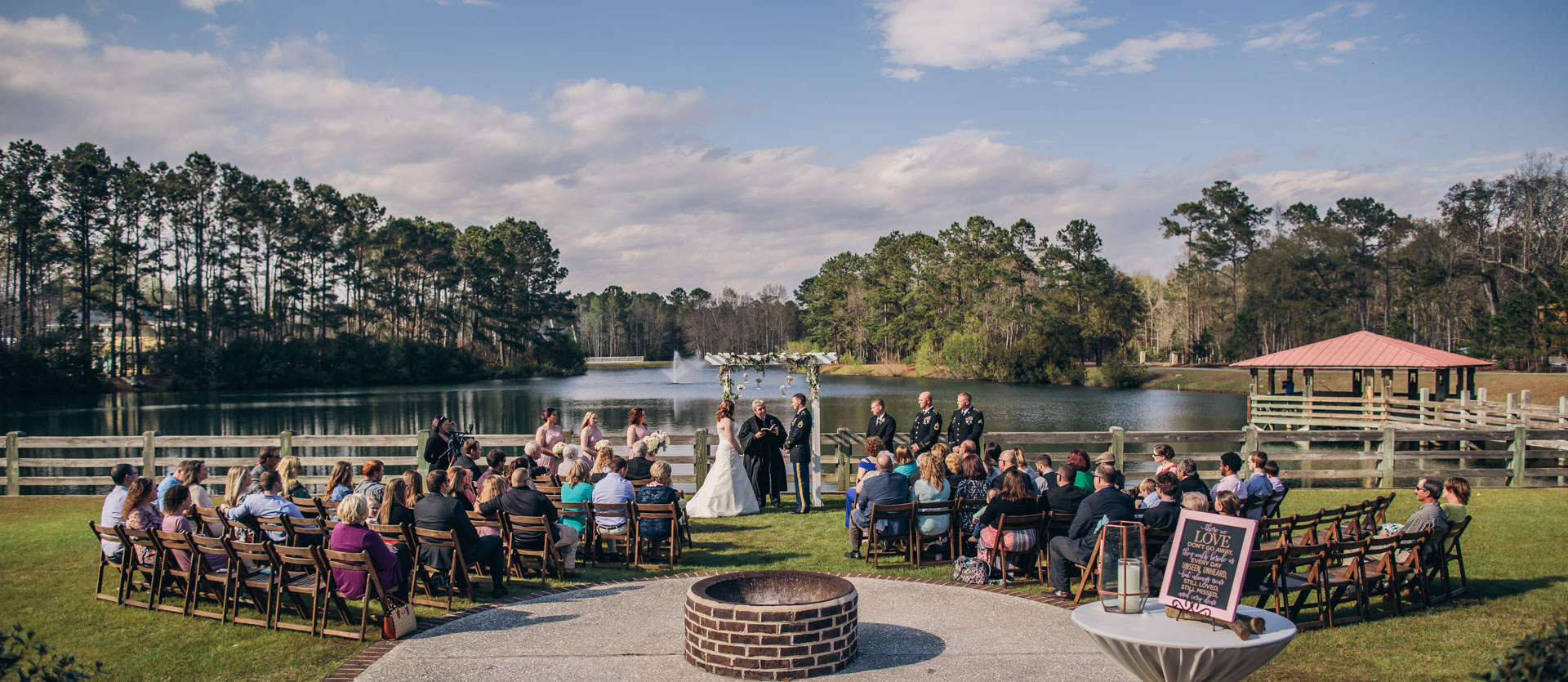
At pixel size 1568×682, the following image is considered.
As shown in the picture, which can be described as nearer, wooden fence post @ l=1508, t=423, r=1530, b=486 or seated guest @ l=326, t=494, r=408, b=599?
seated guest @ l=326, t=494, r=408, b=599

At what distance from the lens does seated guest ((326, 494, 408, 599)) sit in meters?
6.48

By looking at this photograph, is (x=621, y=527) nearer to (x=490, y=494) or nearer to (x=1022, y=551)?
(x=490, y=494)

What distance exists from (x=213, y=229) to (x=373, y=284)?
1314 cm

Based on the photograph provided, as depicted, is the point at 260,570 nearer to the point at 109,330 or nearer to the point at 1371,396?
the point at 1371,396

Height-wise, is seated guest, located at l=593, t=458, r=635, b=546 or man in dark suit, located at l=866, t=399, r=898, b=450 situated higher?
man in dark suit, located at l=866, t=399, r=898, b=450

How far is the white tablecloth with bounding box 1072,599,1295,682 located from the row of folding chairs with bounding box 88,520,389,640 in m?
4.98

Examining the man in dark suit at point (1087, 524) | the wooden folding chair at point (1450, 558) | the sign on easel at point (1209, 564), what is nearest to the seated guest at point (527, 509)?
the man in dark suit at point (1087, 524)

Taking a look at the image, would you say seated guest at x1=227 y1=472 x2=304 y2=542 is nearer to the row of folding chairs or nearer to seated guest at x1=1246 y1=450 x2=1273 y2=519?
the row of folding chairs

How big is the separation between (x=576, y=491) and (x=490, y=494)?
2.90 ft

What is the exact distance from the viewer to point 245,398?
52062 millimetres

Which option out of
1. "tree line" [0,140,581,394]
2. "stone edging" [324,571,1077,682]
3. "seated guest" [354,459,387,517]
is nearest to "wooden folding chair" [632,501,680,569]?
"stone edging" [324,571,1077,682]

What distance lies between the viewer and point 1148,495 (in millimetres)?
7609

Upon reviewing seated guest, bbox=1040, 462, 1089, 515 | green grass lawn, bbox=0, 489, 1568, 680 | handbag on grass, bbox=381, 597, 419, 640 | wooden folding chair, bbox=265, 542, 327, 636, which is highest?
seated guest, bbox=1040, 462, 1089, 515

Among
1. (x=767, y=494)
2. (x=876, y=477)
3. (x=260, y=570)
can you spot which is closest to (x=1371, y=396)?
(x=767, y=494)
